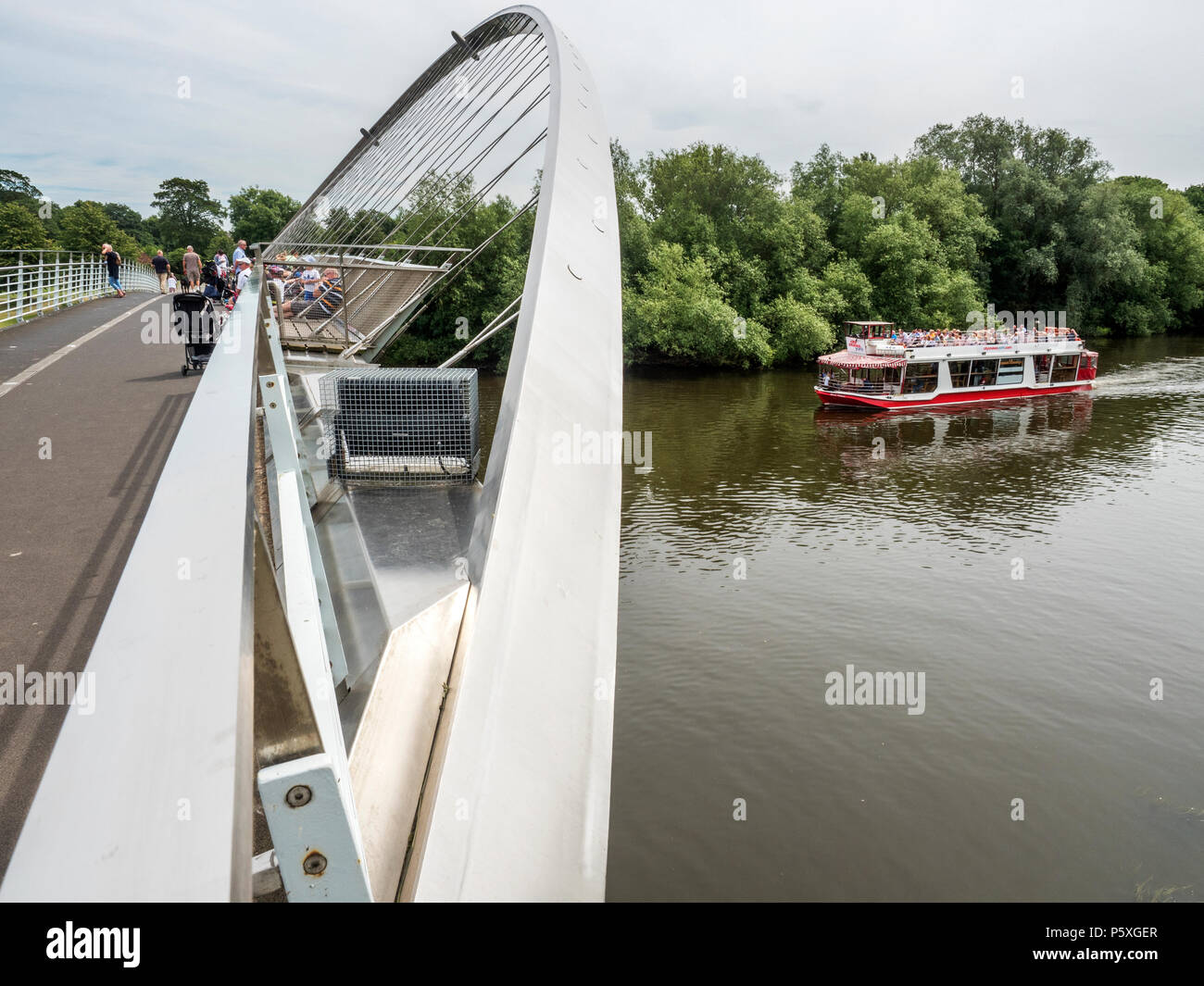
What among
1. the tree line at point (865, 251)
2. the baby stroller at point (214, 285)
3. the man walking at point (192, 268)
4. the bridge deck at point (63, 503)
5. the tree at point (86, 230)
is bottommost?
the bridge deck at point (63, 503)

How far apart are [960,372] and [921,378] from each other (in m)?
1.93

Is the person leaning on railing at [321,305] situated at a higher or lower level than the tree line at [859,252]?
lower

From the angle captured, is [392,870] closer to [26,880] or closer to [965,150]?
[26,880]

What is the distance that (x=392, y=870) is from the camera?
55.9 inches

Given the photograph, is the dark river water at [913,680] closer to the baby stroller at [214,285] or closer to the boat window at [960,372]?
the baby stroller at [214,285]

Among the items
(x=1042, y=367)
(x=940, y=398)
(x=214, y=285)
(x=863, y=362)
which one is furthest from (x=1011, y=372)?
(x=214, y=285)

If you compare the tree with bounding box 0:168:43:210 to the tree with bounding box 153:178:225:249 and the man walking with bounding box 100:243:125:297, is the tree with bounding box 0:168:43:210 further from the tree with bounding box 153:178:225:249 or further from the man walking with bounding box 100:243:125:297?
the man walking with bounding box 100:243:125:297

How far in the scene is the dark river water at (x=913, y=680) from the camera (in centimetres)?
877

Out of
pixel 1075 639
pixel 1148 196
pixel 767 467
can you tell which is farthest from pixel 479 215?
pixel 1148 196

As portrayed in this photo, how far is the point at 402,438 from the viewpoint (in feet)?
19.1

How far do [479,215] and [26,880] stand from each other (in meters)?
31.8

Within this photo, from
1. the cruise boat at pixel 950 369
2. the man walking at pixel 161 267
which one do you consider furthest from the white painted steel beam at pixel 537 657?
the cruise boat at pixel 950 369

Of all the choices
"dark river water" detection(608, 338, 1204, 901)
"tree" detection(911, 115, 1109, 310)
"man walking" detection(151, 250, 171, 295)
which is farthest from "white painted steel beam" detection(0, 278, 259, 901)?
"tree" detection(911, 115, 1109, 310)

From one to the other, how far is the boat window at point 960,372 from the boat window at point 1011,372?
1539mm
